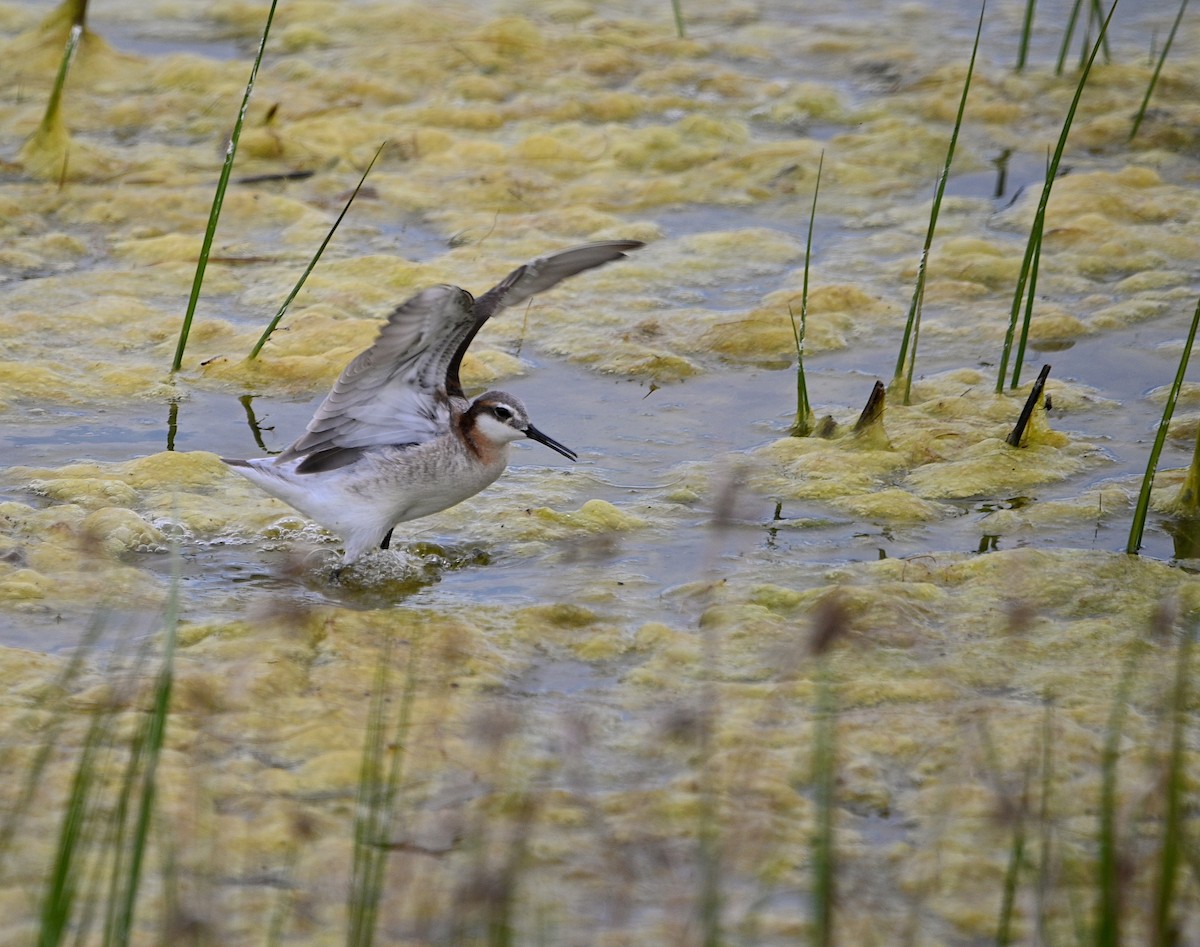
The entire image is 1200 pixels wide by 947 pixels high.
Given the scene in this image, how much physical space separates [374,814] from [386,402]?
2.11 meters

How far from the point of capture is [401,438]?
4.11m

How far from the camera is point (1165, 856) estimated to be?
191 centimetres

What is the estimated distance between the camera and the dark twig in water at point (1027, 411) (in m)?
4.38

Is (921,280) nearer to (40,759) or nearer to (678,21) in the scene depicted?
(40,759)

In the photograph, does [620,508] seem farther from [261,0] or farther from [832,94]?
[261,0]

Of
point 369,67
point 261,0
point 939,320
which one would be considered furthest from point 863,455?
point 261,0

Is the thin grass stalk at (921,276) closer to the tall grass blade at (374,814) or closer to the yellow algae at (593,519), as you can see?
the yellow algae at (593,519)

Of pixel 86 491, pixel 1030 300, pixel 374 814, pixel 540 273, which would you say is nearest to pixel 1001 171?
pixel 1030 300

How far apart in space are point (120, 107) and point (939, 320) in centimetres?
391

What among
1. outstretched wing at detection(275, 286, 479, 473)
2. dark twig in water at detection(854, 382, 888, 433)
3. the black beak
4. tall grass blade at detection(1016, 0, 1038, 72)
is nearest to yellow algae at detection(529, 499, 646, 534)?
the black beak

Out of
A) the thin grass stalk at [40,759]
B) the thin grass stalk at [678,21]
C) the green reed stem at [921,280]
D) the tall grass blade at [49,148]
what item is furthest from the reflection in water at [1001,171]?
the thin grass stalk at [40,759]

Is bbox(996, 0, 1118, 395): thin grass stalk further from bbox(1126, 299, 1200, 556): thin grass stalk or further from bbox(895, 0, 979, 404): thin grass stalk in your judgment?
bbox(1126, 299, 1200, 556): thin grass stalk

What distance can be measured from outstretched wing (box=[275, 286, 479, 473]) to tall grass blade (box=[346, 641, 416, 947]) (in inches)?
32.3

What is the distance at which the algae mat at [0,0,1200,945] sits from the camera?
A: 267cm
